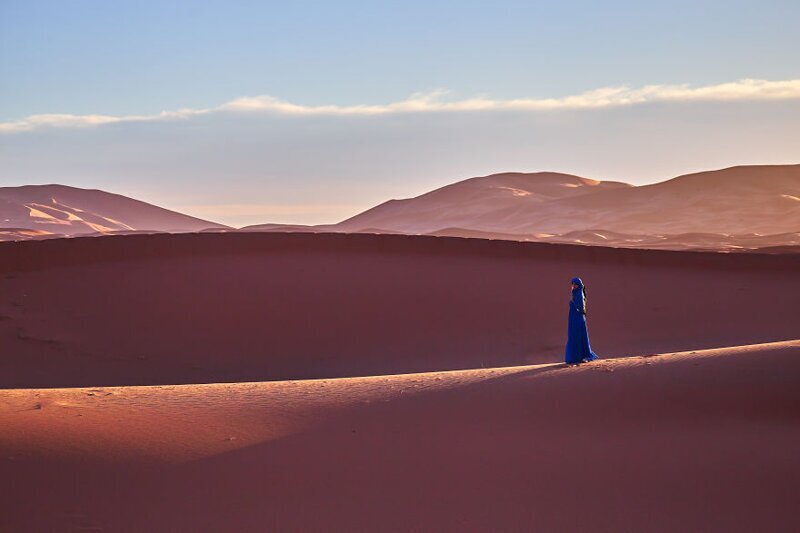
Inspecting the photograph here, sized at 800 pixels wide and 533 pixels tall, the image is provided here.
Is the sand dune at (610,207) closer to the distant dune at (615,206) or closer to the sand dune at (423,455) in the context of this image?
the distant dune at (615,206)

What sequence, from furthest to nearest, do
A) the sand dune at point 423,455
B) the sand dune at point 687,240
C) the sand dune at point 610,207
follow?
the sand dune at point 610,207, the sand dune at point 687,240, the sand dune at point 423,455

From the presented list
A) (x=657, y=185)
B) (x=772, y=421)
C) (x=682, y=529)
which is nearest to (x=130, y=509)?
(x=682, y=529)

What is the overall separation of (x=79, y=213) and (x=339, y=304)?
12708 cm

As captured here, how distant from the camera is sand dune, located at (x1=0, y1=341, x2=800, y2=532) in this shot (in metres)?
5.67

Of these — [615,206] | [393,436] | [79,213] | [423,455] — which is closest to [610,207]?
[615,206]

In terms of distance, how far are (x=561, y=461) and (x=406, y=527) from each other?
5.54 feet

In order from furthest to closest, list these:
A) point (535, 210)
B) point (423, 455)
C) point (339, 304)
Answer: point (535, 210)
point (339, 304)
point (423, 455)

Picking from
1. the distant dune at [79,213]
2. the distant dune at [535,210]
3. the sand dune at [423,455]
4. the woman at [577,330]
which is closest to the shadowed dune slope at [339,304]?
the woman at [577,330]

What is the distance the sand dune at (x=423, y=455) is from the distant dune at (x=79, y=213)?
372 ft

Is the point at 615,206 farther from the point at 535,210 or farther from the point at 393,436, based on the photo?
the point at 393,436

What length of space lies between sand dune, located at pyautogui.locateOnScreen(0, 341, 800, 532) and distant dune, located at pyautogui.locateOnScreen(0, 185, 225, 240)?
372 ft

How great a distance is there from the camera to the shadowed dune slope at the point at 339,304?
679 inches

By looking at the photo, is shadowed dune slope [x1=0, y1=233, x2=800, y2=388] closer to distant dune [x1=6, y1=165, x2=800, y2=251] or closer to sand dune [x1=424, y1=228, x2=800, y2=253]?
sand dune [x1=424, y1=228, x2=800, y2=253]

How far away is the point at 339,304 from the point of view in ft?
66.0
